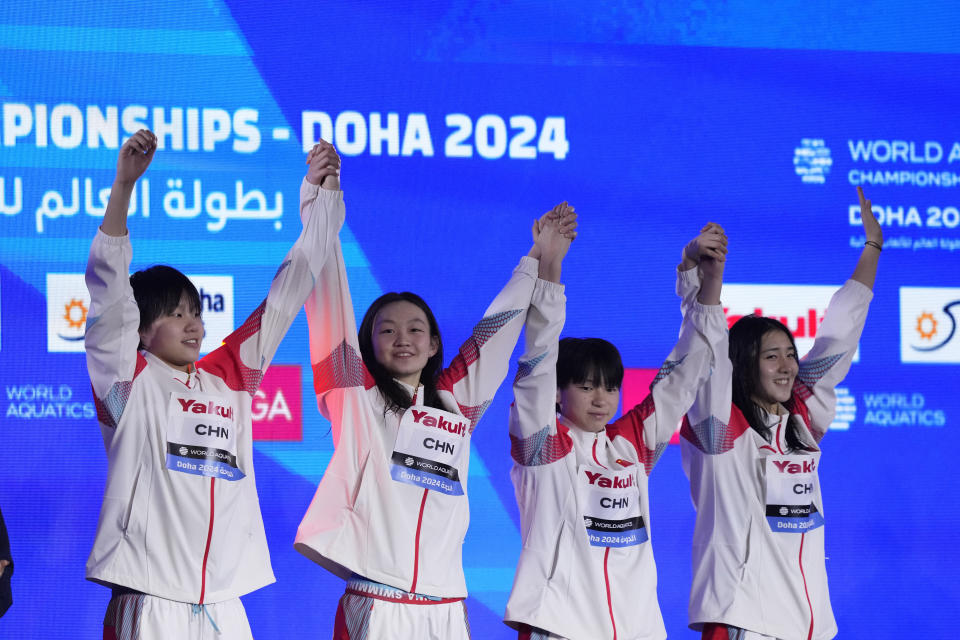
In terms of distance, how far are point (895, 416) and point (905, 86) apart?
4.52 ft

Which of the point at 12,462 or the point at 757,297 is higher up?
the point at 757,297

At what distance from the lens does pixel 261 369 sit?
9.51 ft

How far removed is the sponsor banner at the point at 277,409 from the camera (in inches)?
155

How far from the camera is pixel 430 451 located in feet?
9.33

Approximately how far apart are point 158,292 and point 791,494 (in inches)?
73.0

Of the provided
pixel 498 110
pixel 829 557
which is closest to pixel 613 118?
pixel 498 110

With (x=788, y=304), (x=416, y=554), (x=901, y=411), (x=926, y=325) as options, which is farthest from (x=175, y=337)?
(x=926, y=325)

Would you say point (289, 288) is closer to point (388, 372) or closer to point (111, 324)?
point (388, 372)

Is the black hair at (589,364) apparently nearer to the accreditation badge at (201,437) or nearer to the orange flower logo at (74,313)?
→ the accreditation badge at (201,437)

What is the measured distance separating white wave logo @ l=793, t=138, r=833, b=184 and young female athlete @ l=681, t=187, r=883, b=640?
1.29 metres

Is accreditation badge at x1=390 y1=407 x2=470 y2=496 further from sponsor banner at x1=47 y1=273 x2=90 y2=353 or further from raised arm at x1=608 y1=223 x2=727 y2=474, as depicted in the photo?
sponsor banner at x1=47 y1=273 x2=90 y2=353

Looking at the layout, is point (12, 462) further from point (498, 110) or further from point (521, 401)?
point (498, 110)

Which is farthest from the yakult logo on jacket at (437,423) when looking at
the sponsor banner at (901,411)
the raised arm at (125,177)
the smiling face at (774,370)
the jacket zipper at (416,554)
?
the sponsor banner at (901,411)

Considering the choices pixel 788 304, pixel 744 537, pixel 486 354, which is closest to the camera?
pixel 486 354
